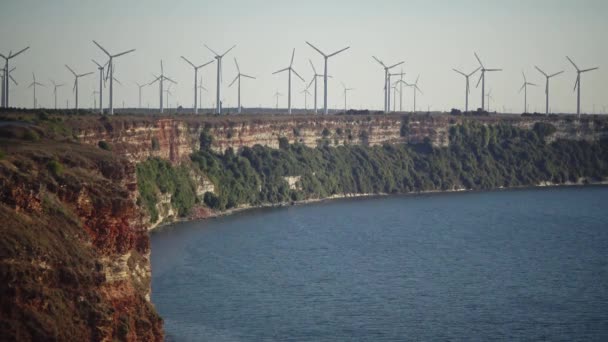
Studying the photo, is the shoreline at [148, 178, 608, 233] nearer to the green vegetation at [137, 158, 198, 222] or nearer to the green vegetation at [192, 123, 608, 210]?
the green vegetation at [192, 123, 608, 210]

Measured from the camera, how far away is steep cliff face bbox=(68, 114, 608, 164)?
4363 inches

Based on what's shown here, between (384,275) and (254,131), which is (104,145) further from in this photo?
(254,131)

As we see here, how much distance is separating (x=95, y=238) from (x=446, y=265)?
4608 cm

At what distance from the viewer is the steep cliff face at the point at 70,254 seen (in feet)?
140

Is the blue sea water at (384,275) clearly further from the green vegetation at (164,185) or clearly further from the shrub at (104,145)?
the shrub at (104,145)

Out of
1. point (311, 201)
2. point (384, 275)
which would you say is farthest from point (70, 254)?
point (311, 201)

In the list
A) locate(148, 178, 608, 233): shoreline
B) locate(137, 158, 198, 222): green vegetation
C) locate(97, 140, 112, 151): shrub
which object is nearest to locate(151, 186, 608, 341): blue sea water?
locate(148, 178, 608, 233): shoreline

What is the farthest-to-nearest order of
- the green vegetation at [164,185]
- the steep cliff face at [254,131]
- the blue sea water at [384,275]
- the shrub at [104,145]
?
the steep cliff face at [254,131]
the green vegetation at [164,185]
the shrub at [104,145]
the blue sea water at [384,275]

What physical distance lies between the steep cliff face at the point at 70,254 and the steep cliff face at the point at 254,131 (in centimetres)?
4518

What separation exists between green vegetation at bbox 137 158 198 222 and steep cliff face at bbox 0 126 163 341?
4799cm

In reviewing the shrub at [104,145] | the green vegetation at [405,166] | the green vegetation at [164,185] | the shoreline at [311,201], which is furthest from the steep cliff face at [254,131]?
the shoreline at [311,201]

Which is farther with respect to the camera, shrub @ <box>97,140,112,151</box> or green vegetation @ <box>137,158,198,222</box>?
green vegetation @ <box>137,158,198,222</box>

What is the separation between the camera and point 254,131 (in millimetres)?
150625

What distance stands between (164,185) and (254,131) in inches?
1555
